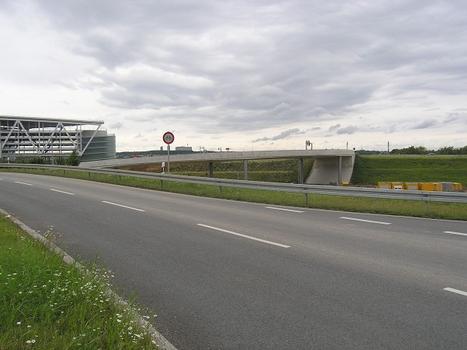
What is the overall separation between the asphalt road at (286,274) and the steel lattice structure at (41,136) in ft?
402

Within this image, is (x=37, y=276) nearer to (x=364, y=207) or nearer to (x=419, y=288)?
(x=419, y=288)

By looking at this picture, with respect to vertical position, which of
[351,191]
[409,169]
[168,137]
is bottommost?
[409,169]

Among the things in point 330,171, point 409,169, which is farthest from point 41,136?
point 409,169

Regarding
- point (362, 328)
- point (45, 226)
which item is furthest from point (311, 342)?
point (45, 226)

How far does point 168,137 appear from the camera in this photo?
901 inches

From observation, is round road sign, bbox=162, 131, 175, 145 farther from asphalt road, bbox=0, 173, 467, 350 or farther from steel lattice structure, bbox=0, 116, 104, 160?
steel lattice structure, bbox=0, 116, 104, 160

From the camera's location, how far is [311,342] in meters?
3.96

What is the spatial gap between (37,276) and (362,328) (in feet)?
11.5

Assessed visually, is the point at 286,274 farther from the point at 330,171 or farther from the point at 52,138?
the point at 52,138

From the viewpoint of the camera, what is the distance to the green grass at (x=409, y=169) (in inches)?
2601

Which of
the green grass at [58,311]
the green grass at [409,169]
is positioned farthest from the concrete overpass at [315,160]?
the green grass at [58,311]

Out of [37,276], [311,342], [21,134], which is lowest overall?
[311,342]

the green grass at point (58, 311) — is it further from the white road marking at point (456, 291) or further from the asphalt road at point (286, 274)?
the white road marking at point (456, 291)

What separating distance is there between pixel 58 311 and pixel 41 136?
139 meters
